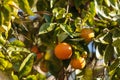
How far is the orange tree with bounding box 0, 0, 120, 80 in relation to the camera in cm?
163

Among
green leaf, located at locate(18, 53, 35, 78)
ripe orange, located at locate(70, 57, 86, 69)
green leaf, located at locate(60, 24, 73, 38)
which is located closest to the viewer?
green leaf, located at locate(18, 53, 35, 78)

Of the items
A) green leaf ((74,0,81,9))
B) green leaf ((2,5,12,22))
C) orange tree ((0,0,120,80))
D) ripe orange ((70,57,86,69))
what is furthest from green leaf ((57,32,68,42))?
green leaf ((2,5,12,22))

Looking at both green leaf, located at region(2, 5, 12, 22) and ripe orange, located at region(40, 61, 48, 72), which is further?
ripe orange, located at region(40, 61, 48, 72)

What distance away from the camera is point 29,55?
166cm

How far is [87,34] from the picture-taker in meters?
1.81

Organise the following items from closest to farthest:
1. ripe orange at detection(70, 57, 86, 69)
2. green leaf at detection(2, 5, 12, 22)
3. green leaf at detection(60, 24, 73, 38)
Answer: green leaf at detection(2, 5, 12, 22) → green leaf at detection(60, 24, 73, 38) → ripe orange at detection(70, 57, 86, 69)

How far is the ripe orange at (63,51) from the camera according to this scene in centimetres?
177

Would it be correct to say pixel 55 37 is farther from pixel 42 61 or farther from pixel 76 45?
pixel 42 61

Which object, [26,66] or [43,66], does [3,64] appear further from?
[43,66]

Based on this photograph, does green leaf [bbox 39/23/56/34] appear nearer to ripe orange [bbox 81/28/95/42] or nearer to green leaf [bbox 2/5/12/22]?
ripe orange [bbox 81/28/95/42]

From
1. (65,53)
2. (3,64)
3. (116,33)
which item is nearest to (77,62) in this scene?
(65,53)

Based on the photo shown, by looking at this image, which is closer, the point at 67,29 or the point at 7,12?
the point at 7,12

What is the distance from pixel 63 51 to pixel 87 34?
0.13 meters

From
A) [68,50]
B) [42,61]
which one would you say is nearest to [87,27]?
[68,50]
